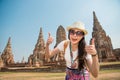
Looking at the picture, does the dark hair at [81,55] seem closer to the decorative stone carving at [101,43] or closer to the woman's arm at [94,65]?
the woman's arm at [94,65]

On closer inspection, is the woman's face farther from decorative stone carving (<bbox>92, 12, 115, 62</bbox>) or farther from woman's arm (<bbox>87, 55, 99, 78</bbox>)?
decorative stone carving (<bbox>92, 12, 115, 62</bbox>)

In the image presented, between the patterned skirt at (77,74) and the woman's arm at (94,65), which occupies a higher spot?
the woman's arm at (94,65)

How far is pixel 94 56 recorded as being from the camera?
3.43ft

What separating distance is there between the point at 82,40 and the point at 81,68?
0.70 ft

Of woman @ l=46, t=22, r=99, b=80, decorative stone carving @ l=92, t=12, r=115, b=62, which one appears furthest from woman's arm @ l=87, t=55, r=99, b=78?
decorative stone carving @ l=92, t=12, r=115, b=62

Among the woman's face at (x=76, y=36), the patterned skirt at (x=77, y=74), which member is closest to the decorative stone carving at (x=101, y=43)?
the woman's face at (x=76, y=36)

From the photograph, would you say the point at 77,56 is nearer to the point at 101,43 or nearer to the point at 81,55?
the point at 81,55

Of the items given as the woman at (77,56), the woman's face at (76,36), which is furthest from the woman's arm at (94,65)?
the woman's face at (76,36)

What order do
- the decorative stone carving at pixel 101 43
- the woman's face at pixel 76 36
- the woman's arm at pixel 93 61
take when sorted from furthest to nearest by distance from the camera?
the decorative stone carving at pixel 101 43 < the woman's face at pixel 76 36 < the woman's arm at pixel 93 61

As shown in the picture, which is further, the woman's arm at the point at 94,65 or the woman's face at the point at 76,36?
the woman's face at the point at 76,36

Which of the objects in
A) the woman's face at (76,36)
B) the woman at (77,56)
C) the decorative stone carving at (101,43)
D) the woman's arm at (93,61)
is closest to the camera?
the woman's arm at (93,61)

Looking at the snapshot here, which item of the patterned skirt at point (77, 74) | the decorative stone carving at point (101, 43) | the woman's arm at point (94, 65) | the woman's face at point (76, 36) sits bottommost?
the patterned skirt at point (77, 74)

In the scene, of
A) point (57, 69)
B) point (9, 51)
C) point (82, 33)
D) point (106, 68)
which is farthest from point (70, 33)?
point (9, 51)

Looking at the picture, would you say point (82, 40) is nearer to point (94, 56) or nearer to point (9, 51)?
point (94, 56)
